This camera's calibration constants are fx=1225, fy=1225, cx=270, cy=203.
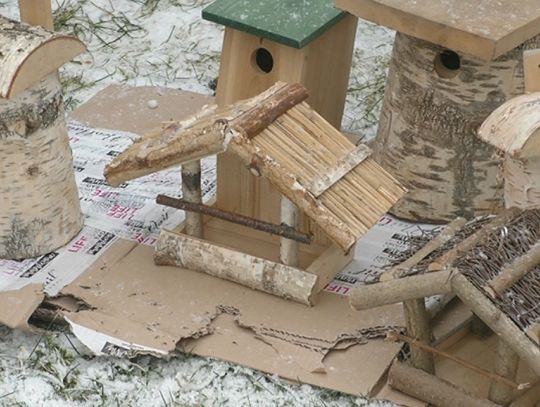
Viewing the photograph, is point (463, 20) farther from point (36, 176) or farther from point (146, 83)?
point (146, 83)

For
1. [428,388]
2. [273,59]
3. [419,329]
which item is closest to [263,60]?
[273,59]

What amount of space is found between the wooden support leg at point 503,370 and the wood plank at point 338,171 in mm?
646

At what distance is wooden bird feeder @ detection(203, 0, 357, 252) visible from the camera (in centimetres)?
362

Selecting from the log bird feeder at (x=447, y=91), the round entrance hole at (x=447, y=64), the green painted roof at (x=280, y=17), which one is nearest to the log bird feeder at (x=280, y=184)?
the green painted roof at (x=280, y=17)

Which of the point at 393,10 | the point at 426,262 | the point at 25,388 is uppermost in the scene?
the point at 393,10

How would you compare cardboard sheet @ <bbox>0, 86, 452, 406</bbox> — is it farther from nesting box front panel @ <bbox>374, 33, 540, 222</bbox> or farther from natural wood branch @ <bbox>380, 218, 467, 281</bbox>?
natural wood branch @ <bbox>380, 218, 467, 281</bbox>

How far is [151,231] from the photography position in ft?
13.1

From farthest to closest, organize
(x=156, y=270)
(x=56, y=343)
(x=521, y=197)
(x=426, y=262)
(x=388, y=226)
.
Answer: (x=388, y=226)
(x=156, y=270)
(x=56, y=343)
(x=521, y=197)
(x=426, y=262)

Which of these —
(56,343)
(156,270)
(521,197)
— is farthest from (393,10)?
(56,343)

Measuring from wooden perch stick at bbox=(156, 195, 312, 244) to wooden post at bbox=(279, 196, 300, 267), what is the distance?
24 mm

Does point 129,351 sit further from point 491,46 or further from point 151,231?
point 491,46

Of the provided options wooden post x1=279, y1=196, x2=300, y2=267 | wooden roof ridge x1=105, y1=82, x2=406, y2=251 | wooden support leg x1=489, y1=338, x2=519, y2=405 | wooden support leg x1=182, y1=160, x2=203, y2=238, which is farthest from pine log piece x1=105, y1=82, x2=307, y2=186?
wooden support leg x1=489, y1=338, x2=519, y2=405

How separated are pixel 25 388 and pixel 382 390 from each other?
3.18ft

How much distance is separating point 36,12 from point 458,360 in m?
1.67
